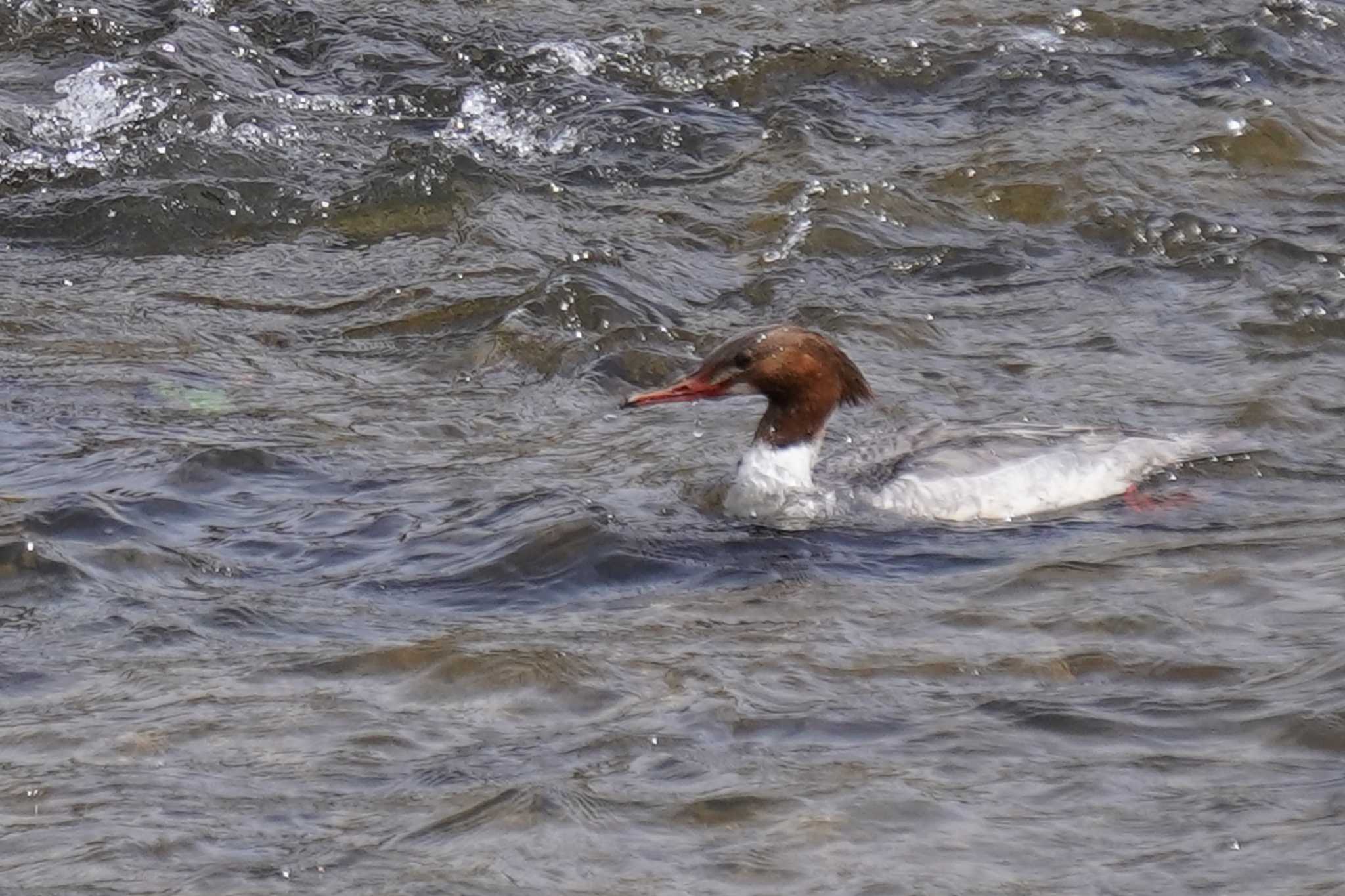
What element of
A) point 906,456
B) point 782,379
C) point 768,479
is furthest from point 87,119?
point 906,456

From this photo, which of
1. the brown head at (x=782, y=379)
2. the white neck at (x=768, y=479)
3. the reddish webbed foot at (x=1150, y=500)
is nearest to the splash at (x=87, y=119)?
the brown head at (x=782, y=379)

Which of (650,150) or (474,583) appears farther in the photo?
(650,150)

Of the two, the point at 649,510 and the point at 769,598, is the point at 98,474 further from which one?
the point at 769,598

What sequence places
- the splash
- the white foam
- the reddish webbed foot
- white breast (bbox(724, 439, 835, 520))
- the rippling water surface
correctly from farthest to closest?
the white foam, the splash, white breast (bbox(724, 439, 835, 520)), the reddish webbed foot, the rippling water surface

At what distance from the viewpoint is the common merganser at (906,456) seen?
7.33 m

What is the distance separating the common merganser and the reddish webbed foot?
1cm

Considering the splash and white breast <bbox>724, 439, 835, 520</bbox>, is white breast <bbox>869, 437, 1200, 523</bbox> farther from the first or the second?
the splash

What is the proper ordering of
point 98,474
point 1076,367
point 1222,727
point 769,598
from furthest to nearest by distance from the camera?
point 1076,367 < point 98,474 < point 769,598 < point 1222,727

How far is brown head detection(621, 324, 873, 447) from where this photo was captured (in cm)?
756

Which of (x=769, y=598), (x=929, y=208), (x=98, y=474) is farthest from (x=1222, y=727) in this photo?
(x=929, y=208)

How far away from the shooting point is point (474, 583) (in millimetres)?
6543

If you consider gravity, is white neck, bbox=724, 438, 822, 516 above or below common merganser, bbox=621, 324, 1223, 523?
below

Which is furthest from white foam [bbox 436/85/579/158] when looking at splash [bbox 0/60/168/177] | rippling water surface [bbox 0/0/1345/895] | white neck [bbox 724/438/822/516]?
white neck [bbox 724/438/822/516]

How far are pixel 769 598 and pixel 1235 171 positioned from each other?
501 cm
